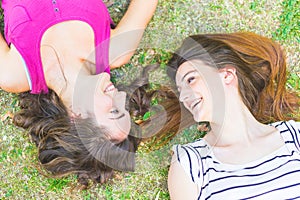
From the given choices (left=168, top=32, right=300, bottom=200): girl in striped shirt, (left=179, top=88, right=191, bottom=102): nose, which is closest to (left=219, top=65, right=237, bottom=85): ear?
(left=168, top=32, right=300, bottom=200): girl in striped shirt

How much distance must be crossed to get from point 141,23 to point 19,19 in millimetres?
815

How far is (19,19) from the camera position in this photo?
2.76 m

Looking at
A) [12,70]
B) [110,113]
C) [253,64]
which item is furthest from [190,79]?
[12,70]

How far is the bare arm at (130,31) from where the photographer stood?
292 centimetres

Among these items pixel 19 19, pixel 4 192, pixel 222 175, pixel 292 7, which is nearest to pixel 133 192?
pixel 222 175

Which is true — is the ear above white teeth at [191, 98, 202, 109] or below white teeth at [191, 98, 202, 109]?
above

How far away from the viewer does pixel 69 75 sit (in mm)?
2703

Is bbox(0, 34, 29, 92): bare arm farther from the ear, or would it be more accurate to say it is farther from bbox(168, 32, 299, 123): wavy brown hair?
the ear

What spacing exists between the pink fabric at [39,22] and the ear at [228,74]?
2.60 ft

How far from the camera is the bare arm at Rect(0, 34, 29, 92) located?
2.78 m

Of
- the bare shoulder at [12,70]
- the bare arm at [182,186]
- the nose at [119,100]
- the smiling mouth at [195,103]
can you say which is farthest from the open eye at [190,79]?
the bare shoulder at [12,70]

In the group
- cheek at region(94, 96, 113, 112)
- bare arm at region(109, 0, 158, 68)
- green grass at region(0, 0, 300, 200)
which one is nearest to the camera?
cheek at region(94, 96, 113, 112)

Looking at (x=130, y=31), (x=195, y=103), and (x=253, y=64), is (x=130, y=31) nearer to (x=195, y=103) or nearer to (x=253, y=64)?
(x=195, y=103)

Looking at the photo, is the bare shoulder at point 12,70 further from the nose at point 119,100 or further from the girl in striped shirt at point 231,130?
the girl in striped shirt at point 231,130
